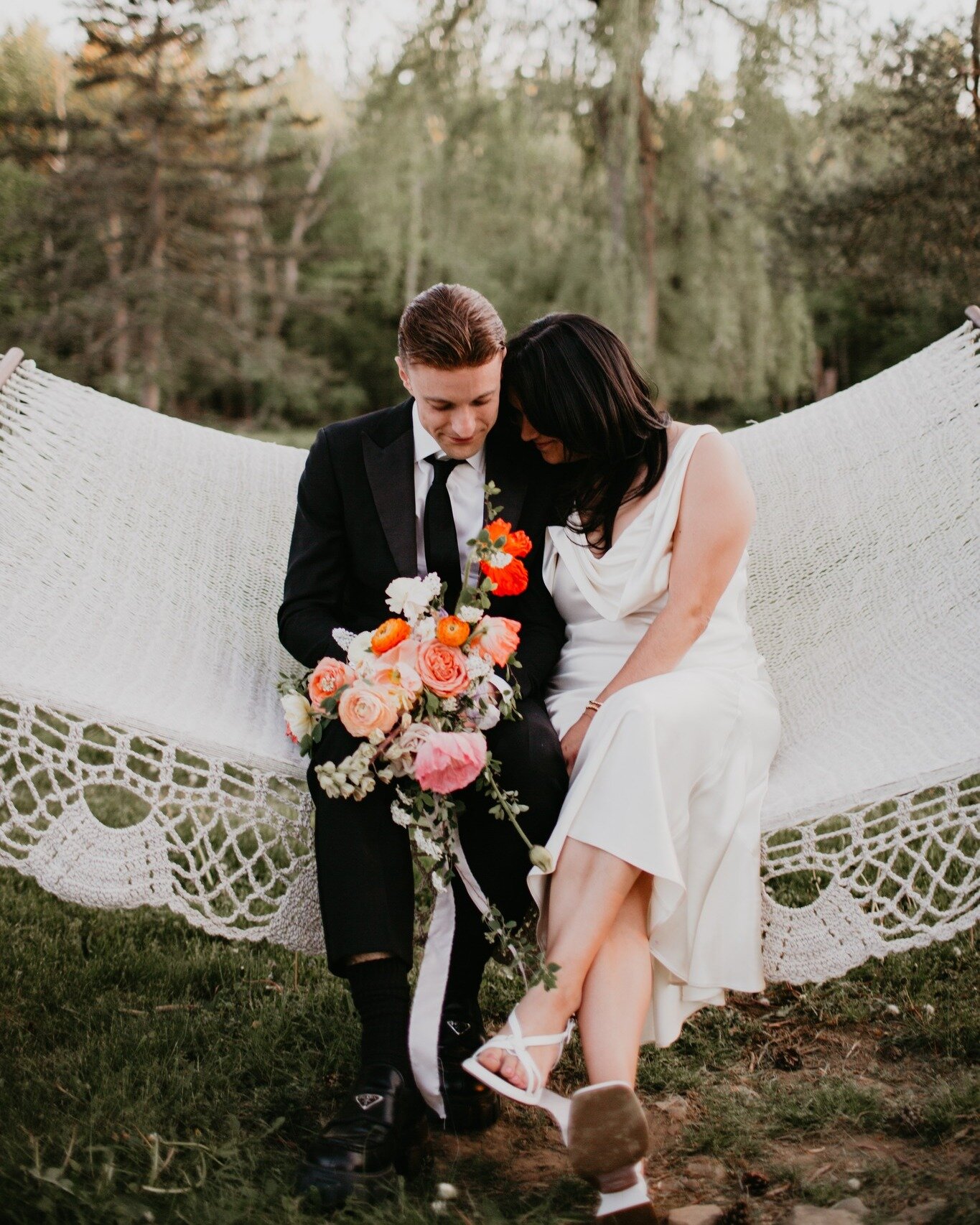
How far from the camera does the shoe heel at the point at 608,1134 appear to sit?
1.63m

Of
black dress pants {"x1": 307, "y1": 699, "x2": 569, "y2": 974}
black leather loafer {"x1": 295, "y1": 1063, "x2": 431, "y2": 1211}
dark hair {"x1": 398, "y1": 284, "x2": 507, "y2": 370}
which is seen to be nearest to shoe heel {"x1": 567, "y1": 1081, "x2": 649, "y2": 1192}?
black leather loafer {"x1": 295, "y1": 1063, "x2": 431, "y2": 1211}

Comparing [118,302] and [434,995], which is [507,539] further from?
[118,302]

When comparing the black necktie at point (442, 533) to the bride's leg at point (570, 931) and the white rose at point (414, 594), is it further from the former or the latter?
the bride's leg at point (570, 931)

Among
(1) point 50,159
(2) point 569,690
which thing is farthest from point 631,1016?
(1) point 50,159

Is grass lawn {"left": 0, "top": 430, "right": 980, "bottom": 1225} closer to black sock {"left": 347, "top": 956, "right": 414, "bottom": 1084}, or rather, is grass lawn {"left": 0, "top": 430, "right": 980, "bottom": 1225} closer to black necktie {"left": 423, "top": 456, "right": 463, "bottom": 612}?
black sock {"left": 347, "top": 956, "right": 414, "bottom": 1084}

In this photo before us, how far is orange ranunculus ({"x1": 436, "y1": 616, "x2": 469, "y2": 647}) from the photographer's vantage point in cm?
193

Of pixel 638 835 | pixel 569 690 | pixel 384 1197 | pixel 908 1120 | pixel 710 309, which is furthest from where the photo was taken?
pixel 710 309

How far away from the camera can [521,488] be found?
2.45 meters

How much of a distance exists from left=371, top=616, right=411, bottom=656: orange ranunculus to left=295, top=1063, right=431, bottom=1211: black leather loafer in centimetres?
66

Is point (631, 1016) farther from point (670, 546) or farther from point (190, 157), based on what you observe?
point (190, 157)

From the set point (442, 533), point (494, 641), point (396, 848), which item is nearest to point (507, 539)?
point (494, 641)

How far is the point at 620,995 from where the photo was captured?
1.85m

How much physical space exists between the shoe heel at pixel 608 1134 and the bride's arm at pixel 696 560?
0.63 metres

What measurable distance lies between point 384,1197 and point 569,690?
969mm
